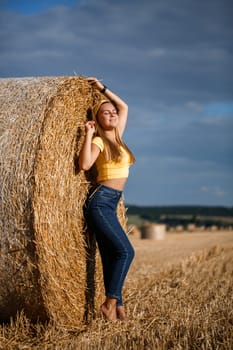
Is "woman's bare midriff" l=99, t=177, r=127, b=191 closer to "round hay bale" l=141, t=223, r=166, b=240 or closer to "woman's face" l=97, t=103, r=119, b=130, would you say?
"woman's face" l=97, t=103, r=119, b=130

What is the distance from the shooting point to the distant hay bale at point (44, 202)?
223 inches

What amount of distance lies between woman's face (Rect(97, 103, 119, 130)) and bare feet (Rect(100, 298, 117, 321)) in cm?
172

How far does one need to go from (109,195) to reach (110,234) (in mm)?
393

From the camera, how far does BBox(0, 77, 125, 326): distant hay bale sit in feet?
18.6

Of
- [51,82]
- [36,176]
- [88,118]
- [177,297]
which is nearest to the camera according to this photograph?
[36,176]

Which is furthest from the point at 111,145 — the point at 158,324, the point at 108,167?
the point at 158,324

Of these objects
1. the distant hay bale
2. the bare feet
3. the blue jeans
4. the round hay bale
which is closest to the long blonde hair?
the distant hay bale

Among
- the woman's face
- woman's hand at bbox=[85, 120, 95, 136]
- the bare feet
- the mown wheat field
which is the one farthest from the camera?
the woman's face

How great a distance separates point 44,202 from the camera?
18.9ft

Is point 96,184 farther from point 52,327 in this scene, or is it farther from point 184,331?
point 184,331

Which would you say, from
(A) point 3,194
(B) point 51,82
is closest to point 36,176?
(A) point 3,194

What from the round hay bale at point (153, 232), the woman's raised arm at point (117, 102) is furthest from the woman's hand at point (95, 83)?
the round hay bale at point (153, 232)

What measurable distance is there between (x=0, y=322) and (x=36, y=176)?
164cm

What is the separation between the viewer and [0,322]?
635cm
